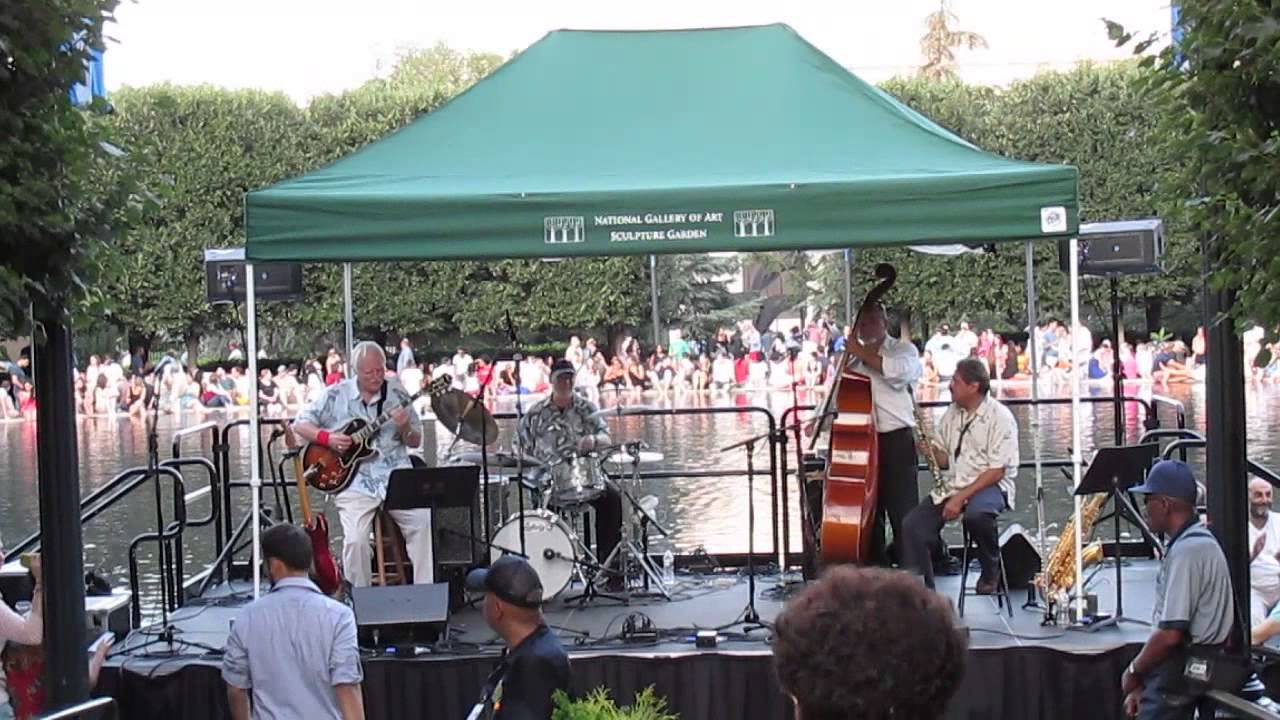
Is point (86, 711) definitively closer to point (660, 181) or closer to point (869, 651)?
point (869, 651)

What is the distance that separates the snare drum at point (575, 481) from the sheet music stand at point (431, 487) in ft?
2.96

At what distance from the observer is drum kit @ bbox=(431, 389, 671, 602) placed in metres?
9.36

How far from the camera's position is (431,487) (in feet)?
28.8

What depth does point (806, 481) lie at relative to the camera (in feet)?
32.2

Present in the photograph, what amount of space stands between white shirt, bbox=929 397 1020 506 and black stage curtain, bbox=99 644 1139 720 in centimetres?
160

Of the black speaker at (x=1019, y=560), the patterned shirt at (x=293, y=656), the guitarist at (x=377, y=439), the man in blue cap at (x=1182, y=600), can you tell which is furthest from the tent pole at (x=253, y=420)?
the man in blue cap at (x=1182, y=600)

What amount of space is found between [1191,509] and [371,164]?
4797 millimetres

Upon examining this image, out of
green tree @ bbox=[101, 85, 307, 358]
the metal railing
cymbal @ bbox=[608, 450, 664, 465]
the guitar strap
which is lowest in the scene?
the metal railing

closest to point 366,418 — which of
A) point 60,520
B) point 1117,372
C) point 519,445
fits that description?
point 519,445

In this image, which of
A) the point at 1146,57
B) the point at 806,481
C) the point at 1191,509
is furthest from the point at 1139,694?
the point at 806,481

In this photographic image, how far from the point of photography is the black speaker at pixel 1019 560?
9.59 metres

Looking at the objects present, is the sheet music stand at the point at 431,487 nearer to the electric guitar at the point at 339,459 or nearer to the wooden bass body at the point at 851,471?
the electric guitar at the point at 339,459

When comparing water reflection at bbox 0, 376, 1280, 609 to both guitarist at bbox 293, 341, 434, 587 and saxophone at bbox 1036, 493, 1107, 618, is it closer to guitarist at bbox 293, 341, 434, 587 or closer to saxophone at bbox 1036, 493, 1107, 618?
saxophone at bbox 1036, 493, 1107, 618

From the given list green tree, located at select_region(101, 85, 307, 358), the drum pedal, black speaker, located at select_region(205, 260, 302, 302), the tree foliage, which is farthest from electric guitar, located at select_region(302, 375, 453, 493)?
green tree, located at select_region(101, 85, 307, 358)
